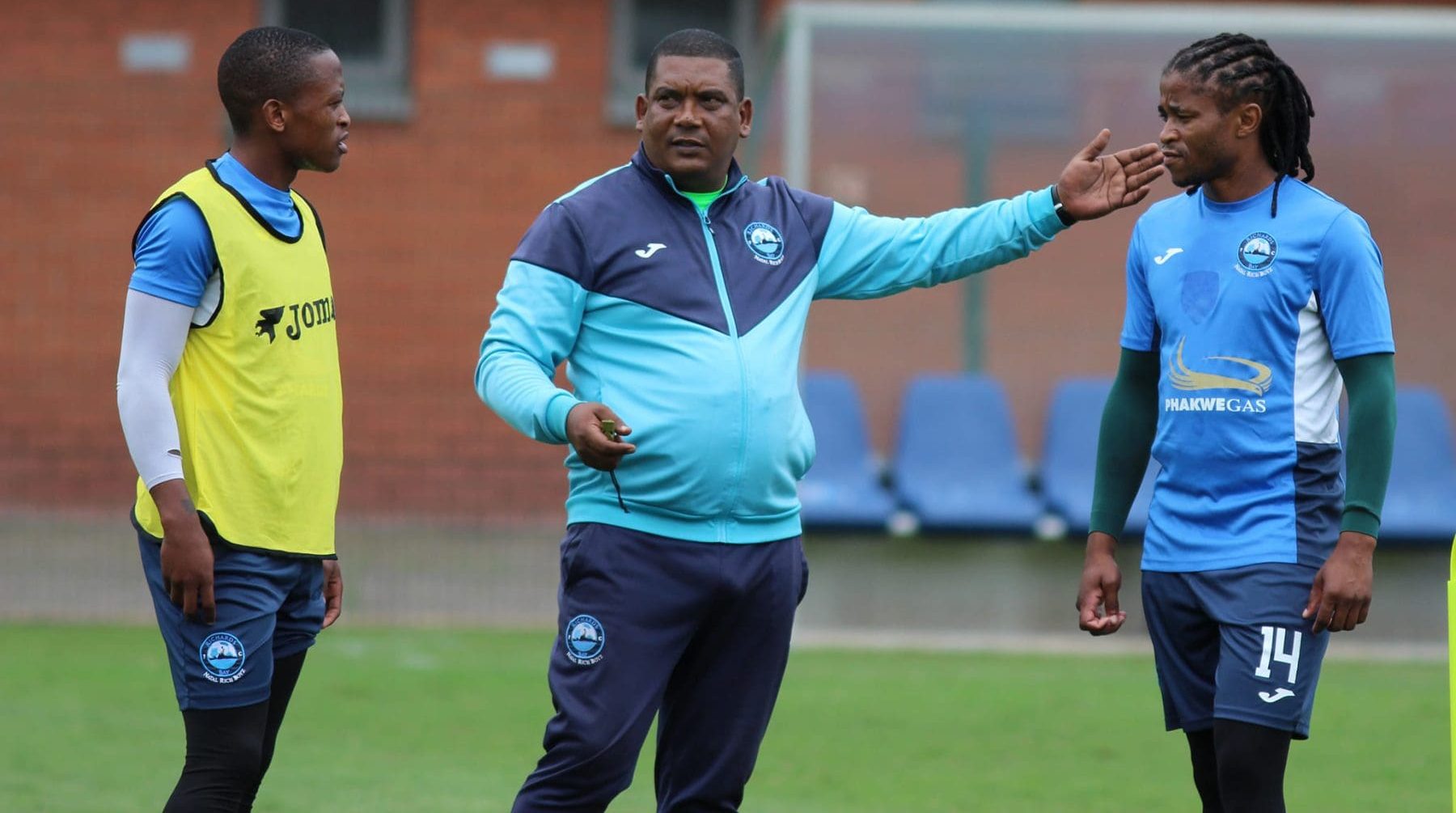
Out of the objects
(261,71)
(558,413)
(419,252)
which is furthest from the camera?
(419,252)

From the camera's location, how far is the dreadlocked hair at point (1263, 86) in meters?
3.79

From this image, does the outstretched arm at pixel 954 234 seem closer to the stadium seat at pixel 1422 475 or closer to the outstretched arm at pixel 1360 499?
the outstretched arm at pixel 1360 499

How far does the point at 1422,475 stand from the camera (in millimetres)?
9906

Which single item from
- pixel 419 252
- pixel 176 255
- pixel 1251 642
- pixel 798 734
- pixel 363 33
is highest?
pixel 363 33

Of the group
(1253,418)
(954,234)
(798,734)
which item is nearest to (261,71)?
(954,234)

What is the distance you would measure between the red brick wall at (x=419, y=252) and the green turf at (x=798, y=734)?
208 cm

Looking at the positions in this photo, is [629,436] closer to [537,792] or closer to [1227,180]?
[537,792]

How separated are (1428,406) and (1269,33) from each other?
90.2 inches

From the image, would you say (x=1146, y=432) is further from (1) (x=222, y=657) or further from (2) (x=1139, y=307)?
(1) (x=222, y=657)

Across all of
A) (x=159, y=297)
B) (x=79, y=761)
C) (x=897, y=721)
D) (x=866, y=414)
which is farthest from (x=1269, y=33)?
(x=159, y=297)

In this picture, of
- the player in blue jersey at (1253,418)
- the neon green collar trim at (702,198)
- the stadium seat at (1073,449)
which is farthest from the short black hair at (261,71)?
the stadium seat at (1073,449)

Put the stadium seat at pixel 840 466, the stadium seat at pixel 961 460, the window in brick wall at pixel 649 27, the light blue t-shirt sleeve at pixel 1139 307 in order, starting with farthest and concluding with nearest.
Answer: the window in brick wall at pixel 649 27 → the stadium seat at pixel 961 460 → the stadium seat at pixel 840 466 → the light blue t-shirt sleeve at pixel 1139 307

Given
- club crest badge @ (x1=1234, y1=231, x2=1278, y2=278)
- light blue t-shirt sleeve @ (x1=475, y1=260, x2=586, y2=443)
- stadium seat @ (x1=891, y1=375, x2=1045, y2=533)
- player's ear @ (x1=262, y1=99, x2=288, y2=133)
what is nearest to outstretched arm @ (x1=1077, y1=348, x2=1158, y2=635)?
club crest badge @ (x1=1234, y1=231, x2=1278, y2=278)

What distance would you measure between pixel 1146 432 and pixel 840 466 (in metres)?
5.94
